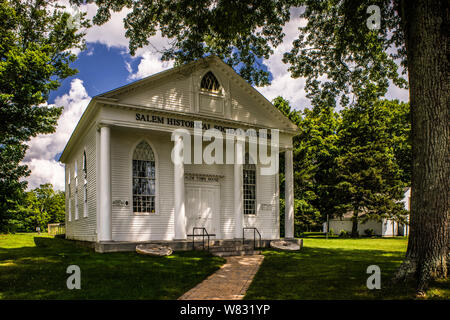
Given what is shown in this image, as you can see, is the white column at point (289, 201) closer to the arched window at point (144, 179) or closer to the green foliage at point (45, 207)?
the arched window at point (144, 179)

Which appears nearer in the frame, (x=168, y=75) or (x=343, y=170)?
(x=168, y=75)

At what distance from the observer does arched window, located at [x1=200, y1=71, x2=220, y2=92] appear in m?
17.6

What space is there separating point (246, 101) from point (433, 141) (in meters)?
12.2

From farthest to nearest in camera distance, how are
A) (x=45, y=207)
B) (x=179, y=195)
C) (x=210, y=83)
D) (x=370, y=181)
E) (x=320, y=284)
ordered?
1. (x=45, y=207)
2. (x=370, y=181)
3. (x=210, y=83)
4. (x=179, y=195)
5. (x=320, y=284)

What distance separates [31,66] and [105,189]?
868 centimetres

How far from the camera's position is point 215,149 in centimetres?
1855

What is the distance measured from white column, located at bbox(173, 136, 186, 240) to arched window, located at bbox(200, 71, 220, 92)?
135 inches

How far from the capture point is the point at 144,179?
53.6 ft

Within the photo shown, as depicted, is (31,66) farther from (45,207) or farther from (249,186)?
(45,207)

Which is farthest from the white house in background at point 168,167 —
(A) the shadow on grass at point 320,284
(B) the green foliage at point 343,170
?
(B) the green foliage at point 343,170

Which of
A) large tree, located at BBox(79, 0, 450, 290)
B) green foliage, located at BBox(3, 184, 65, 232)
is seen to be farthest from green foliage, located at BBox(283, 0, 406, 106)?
green foliage, located at BBox(3, 184, 65, 232)

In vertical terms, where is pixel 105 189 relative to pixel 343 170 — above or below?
below

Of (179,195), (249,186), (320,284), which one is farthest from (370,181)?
(320,284)

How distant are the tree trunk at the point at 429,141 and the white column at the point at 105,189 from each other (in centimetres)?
1039
